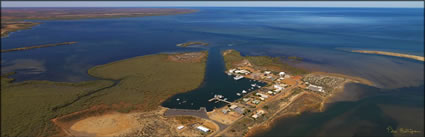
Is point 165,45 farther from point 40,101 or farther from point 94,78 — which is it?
point 40,101

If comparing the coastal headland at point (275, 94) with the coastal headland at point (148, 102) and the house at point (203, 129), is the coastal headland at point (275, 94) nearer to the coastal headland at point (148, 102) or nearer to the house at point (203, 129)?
the coastal headland at point (148, 102)

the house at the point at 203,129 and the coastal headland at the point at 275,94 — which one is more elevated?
the coastal headland at the point at 275,94

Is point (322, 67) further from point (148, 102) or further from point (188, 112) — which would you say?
point (148, 102)

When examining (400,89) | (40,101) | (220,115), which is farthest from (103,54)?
(400,89)

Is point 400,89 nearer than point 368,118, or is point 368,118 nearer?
point 368,118

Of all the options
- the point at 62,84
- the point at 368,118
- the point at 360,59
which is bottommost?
the point at 368,118

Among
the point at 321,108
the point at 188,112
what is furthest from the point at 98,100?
the point at 321,108

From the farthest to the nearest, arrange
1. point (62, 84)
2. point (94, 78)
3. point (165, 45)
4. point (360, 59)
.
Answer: point (165, 45) → point (360, 59) → point (94, 78) → point (62, 84)

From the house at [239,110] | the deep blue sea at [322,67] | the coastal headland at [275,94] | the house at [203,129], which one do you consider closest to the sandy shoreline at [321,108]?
the coastal headland at [275,94]

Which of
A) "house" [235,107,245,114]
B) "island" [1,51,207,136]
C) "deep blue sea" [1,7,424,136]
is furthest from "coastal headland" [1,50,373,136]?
"deep blue sea" [1,7,424,136]

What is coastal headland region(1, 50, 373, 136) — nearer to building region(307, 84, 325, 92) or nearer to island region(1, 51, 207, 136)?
island region(1, 51, 207, 136)
